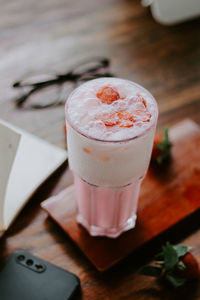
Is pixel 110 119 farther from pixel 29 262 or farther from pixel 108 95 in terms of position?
pixel 29 262

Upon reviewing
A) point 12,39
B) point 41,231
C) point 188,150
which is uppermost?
point 12,39

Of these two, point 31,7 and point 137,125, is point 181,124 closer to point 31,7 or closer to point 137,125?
point 137,125

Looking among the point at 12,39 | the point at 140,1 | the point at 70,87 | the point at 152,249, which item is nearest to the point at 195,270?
the point at 152,249

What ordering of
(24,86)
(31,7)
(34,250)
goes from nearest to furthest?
(34,250), (24,86), (31,7)

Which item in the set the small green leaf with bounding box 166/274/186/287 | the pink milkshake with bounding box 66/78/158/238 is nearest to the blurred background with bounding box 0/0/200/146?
the pink milkshake with bounding box 66/78/158/238

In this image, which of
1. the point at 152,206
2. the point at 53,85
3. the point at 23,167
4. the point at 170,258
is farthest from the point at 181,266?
the point at 53,85

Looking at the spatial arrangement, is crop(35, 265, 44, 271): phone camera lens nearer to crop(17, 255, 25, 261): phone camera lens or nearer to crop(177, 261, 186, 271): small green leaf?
crop(17, 255, 25, 261): phone camera lens
